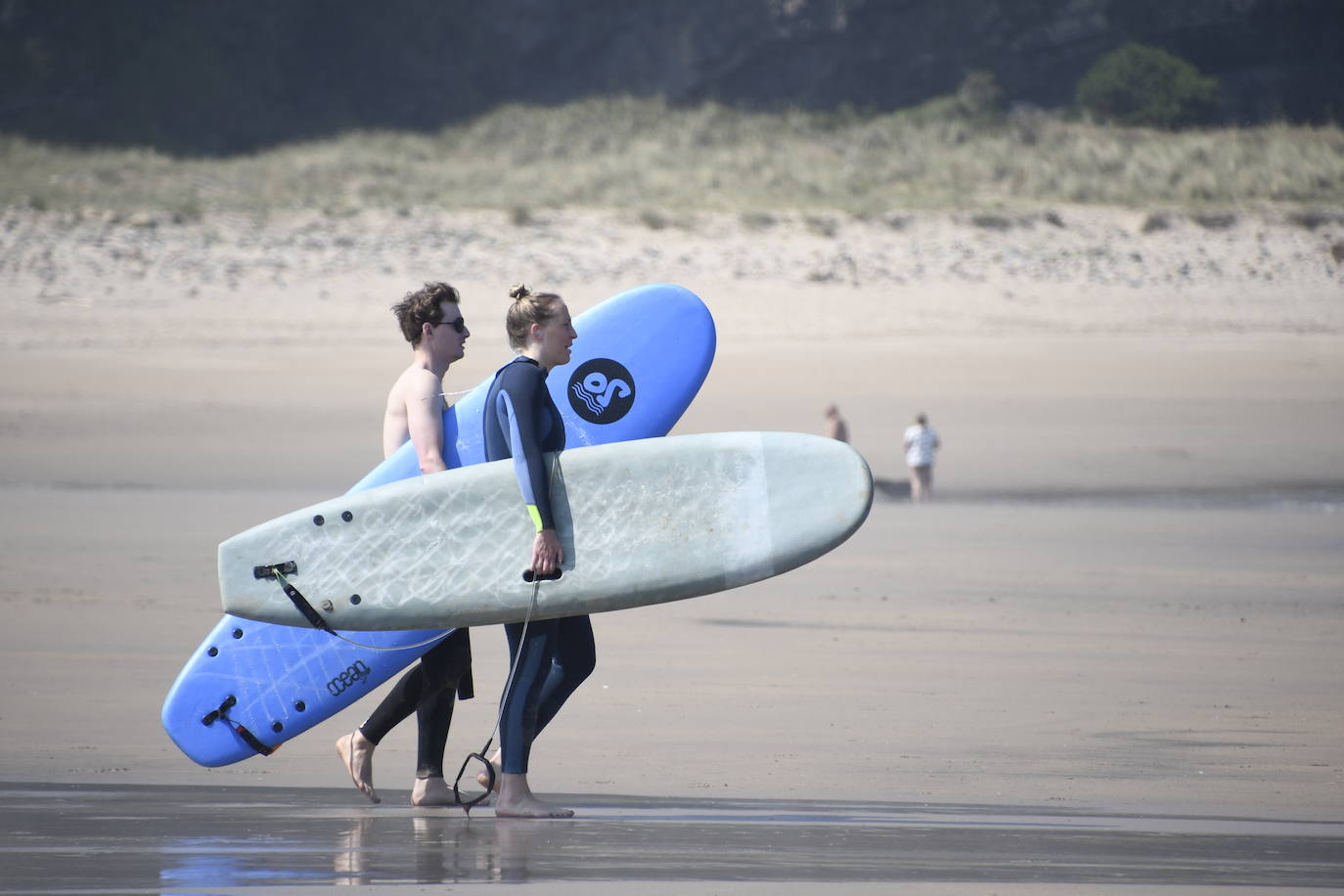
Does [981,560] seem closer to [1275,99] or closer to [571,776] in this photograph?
[571,776]

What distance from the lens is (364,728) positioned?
4.18 meters

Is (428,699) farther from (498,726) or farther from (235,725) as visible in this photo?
(235,725)

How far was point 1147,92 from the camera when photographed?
31.3 meters

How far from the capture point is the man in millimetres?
4172

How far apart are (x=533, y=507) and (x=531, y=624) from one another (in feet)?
1.01

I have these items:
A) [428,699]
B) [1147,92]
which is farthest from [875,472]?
[1147,92]

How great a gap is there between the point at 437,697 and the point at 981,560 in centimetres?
627

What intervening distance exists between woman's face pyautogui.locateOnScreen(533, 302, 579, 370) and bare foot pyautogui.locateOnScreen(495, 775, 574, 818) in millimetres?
958

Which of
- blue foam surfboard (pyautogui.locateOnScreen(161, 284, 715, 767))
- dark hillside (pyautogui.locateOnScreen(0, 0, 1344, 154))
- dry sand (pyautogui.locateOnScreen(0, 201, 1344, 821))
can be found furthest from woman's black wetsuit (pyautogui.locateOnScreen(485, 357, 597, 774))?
dark hillside (pyautogui.locateOnScreen(0, 0, 1344, 154))

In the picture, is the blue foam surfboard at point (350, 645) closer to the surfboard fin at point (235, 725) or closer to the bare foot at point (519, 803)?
the surfboard fin at point (235, 725)

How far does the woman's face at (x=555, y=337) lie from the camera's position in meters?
3.99

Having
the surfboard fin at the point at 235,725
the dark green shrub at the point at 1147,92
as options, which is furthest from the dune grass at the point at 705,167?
the surfboard fin at the point at 235,725

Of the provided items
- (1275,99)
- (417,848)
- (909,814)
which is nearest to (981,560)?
(909,814)

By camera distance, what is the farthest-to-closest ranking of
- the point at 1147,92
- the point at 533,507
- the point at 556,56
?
the point at 556,56
the point at 1147,92
the point at 533,507
